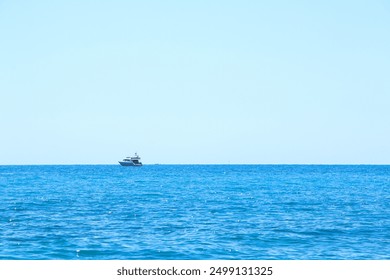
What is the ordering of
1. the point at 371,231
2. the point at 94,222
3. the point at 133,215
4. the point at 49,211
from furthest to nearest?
1. the point at 49,211
2. the point at 133,215
3. the point at 94,222
4. the point at 371,231

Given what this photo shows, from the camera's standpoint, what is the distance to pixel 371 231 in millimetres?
28797

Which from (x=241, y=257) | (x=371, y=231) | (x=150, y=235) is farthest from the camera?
(x=371, y=231)

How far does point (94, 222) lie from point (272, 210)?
1627 cm

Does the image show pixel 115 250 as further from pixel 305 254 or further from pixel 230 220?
pixel 230 220

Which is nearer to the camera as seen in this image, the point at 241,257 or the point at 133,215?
the point at 241,257

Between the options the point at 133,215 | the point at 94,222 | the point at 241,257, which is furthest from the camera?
the point at 133,215
